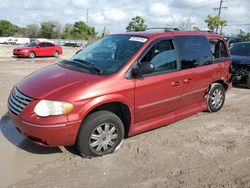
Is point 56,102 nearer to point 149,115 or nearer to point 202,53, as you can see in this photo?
point 149,115

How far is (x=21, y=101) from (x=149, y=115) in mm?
2031

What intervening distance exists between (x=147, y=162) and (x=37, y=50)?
22.9 metres

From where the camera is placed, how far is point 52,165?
4234 millimetres

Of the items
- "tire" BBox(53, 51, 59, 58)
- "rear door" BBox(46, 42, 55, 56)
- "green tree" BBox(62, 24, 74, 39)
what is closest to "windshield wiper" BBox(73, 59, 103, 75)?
"rear door" BBox(46, 42, 55, 56)

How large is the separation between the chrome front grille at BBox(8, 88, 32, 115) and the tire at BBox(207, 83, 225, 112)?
389 cm

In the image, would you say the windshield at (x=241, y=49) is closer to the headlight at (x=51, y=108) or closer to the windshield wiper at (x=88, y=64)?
the windshield wiper at (x=88, y=64)

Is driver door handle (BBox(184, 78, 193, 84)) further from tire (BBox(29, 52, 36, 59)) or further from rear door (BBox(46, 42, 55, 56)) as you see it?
rear door (BBox(46, 42, 55, 56))

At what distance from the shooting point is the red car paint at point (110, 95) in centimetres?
403

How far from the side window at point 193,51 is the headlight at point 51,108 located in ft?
8.01

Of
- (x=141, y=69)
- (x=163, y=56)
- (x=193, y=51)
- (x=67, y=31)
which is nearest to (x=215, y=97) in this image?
(x=193, y=51)

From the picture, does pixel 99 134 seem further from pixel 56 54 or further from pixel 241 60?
pixel 56 54

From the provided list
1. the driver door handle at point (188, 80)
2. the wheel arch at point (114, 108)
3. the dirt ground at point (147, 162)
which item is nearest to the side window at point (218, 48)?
the driver door handle at point (188, 80)

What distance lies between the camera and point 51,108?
398 centimetres

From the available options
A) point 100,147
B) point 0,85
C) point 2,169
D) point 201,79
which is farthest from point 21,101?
point 0,85
